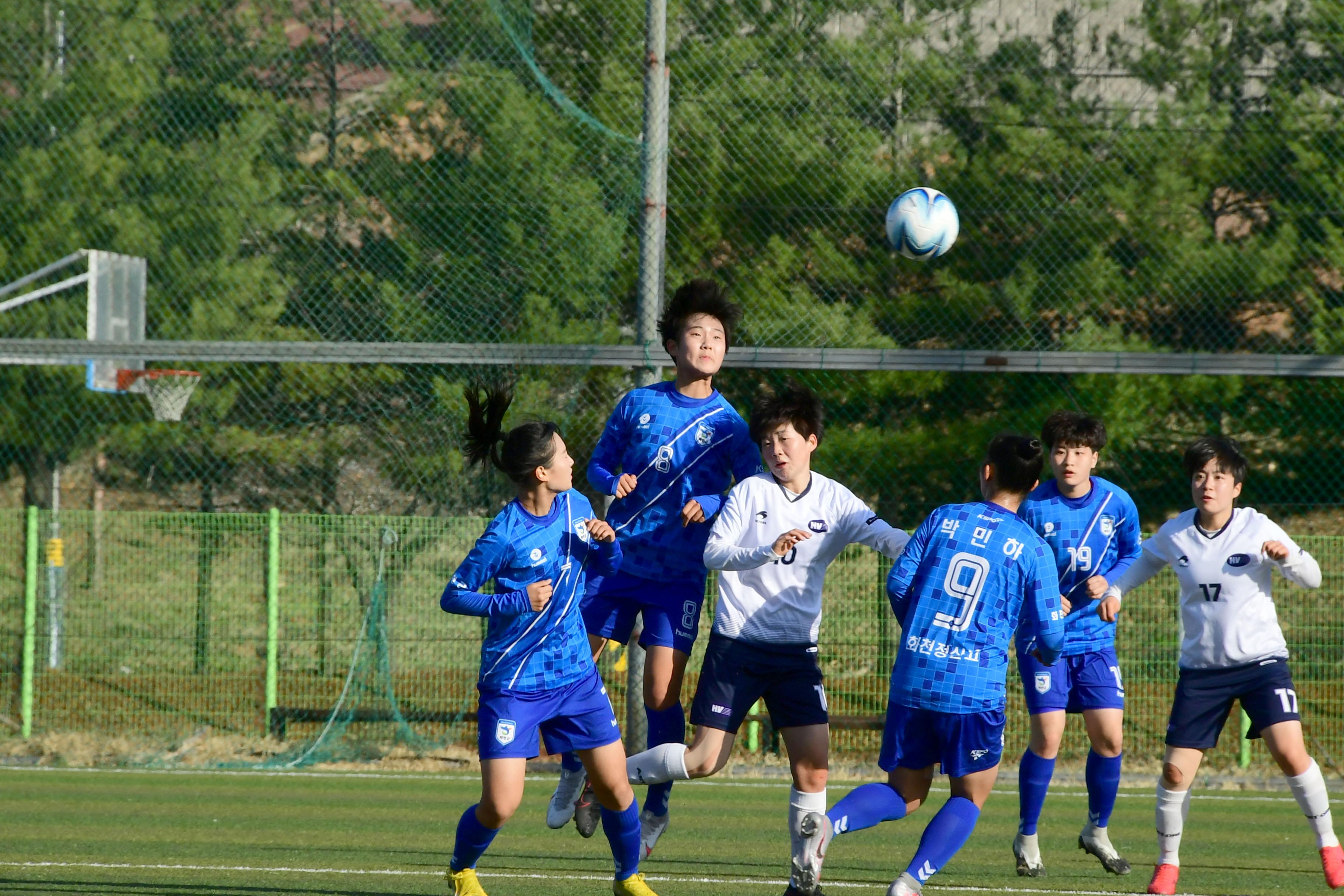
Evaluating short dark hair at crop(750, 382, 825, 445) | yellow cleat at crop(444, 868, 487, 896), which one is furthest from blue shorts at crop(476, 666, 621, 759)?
short dark hair at crop(750, 382, 825, 445)

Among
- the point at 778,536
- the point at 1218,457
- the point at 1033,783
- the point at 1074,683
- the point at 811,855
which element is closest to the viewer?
the point at 811,855

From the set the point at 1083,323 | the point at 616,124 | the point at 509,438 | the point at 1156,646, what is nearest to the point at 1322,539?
the point at 1156,646

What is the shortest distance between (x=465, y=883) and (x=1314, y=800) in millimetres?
3640

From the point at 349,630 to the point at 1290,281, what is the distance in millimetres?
8782

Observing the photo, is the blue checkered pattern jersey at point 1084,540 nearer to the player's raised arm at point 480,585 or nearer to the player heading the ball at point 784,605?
the player heading the ball at point 784,605

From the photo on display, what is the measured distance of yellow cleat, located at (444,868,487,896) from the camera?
548cm

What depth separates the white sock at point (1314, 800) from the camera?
6555 millimetres

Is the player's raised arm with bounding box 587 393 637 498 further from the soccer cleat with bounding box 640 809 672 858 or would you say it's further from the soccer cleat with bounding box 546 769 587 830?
the soccer cleat with bounding box 640 809 672 858

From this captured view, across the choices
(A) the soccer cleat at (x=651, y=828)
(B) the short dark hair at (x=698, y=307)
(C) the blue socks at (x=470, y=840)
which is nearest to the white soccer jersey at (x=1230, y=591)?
(B) the short dark hair at (x=698, y=307)

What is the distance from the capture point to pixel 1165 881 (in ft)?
20.8

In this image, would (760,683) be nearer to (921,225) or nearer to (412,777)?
(921,225)

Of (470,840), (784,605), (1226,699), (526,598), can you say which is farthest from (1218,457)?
(470,840)

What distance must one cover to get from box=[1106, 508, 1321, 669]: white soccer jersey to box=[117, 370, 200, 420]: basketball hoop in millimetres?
9871

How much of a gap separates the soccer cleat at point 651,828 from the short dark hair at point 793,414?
171 cm
